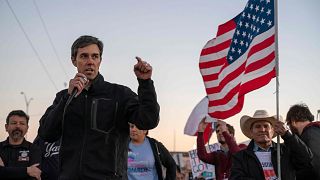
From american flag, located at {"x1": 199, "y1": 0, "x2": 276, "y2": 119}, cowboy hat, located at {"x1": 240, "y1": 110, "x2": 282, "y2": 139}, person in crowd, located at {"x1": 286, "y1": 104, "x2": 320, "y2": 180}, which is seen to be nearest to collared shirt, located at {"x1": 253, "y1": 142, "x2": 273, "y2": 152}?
cowboy hat, located at {"x1": 240, "y1": 110, "x2": 282, "y2": 139}

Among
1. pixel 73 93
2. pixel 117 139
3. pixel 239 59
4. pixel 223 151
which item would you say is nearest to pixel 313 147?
pixel 239 59

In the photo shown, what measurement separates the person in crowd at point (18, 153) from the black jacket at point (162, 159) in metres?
1.65

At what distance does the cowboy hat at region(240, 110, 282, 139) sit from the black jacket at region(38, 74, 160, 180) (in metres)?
2.89

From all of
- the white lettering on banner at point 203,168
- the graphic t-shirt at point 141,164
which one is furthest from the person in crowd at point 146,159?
the white lettering on banner at point 203,168

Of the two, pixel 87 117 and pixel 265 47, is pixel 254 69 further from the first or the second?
pixel 87 117

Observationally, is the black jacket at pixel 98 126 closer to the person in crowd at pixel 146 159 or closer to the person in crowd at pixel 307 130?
the person in crowd at pixel 307 130

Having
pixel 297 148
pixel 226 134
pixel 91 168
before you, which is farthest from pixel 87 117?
pixel 226 134

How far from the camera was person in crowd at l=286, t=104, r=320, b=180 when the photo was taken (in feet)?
19.7

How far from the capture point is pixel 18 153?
7254mm

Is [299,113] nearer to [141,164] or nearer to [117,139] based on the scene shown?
[141,164]

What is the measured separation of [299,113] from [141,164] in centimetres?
227

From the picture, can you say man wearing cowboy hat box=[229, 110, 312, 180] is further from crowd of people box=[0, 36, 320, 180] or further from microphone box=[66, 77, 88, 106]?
microphone box=[66, 77, 88, 106]

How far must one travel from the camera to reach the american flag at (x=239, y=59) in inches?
244

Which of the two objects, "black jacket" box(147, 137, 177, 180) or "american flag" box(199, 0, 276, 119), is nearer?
"american flag" box(199, 0, 276, 119)
